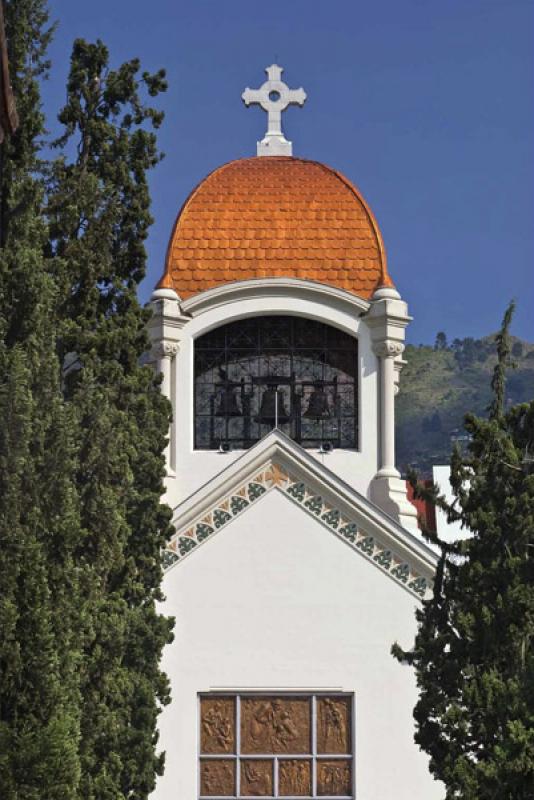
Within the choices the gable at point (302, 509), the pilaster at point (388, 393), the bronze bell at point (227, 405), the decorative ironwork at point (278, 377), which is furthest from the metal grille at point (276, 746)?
the bronze bell at point (227, 405)

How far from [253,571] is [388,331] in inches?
185

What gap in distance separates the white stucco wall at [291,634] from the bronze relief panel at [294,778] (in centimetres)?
83

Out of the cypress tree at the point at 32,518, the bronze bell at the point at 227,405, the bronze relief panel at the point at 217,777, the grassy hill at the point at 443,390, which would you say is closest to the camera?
the cypress tree at the point at 32,518

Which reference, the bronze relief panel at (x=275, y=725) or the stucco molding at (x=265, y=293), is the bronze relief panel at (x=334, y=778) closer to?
the bronze relief panel at (x=275, y=725)

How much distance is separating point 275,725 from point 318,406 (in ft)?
18.6

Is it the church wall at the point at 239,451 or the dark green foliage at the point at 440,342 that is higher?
the dark green foliage at the point at 440,342

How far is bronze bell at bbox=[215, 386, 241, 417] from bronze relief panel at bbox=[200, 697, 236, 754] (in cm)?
522

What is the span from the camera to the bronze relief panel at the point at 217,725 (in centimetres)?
4159

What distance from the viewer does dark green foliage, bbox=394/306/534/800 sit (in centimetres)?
3200

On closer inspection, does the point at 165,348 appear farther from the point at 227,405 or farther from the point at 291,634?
the point at 291,634

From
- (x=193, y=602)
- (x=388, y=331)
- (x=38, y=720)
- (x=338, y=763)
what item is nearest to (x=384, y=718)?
(x=338, y=763)

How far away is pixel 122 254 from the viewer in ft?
108

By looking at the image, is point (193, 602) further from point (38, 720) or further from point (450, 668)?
point (38, 720)

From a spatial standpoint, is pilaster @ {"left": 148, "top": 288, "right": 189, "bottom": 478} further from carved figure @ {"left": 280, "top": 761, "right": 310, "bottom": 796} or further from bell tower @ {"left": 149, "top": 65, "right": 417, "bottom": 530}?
carved figure @ {"left": 280, "top": 761, "right": 310, "bottom": 796}
